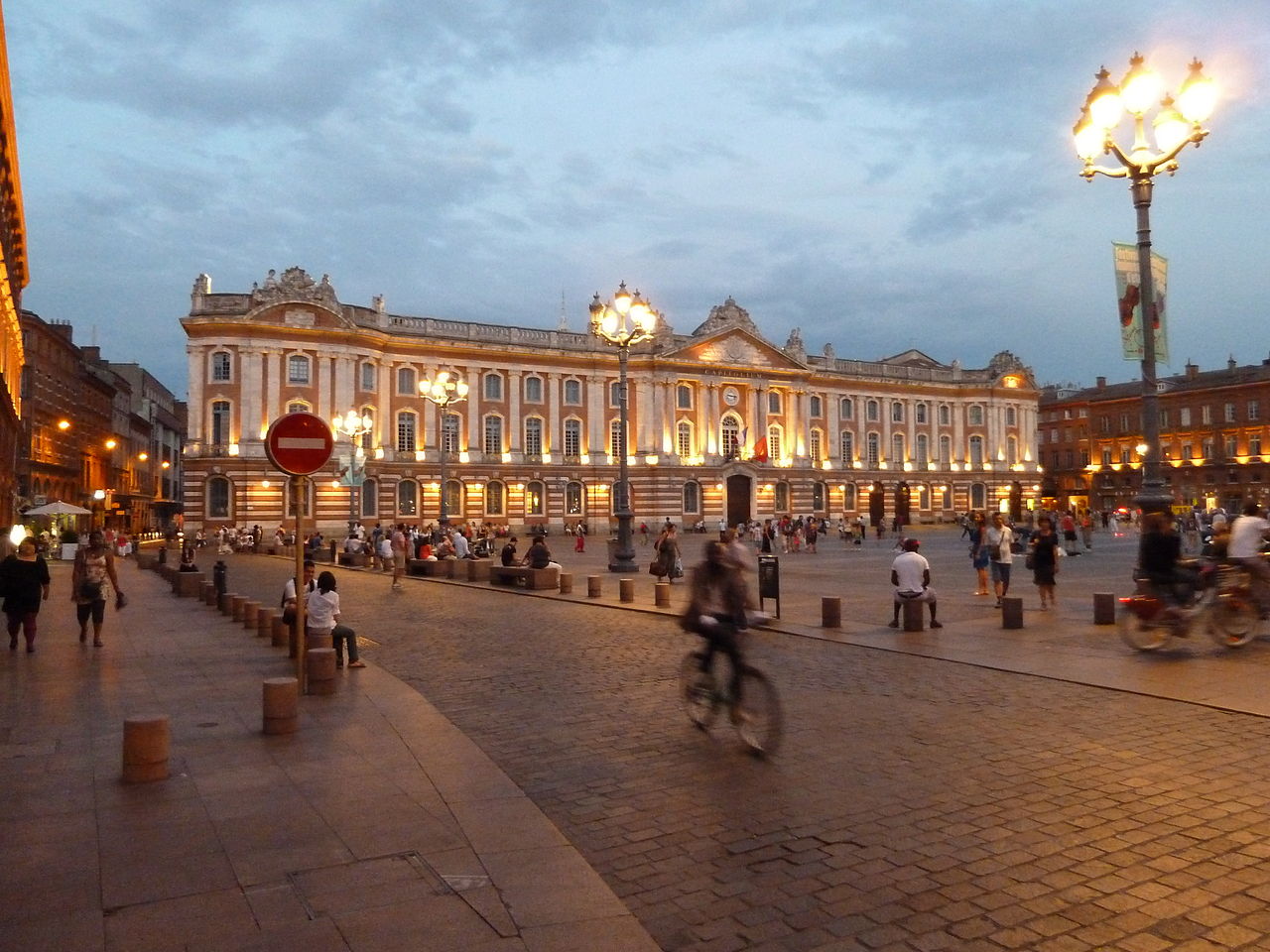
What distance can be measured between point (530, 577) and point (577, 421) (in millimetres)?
44705

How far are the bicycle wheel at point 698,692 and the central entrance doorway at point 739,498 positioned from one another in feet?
204

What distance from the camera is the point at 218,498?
54.6 metres

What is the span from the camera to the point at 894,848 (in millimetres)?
5379

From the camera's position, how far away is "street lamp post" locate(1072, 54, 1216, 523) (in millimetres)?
14398

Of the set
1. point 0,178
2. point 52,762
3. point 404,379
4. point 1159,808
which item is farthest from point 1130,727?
point 404,379

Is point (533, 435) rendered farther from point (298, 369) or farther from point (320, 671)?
point (320, 671)

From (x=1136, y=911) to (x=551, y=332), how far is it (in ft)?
208

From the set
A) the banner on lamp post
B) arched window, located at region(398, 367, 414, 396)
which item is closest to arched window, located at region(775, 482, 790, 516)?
arched window, located at region(398, 367, 414, 396)

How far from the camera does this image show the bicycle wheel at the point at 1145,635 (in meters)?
11.7

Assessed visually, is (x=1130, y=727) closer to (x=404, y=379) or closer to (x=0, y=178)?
(x=0, y=178)

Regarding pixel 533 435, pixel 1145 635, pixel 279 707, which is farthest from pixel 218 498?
pixel 1145 635

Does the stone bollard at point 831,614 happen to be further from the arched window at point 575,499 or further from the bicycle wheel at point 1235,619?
the arched window at point 575,499

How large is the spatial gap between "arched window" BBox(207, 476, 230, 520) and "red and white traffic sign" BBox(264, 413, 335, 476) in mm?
49536

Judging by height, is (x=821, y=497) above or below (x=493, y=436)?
below
